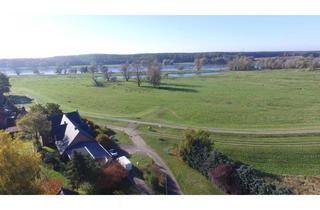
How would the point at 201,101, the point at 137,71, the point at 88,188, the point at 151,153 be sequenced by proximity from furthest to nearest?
the point at 137,71 < the point at 201,101 < the point at 151,153 < the point at 88,188

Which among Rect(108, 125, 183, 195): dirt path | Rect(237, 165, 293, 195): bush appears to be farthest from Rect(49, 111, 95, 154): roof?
Rect(237, 165, 293, 195): bush

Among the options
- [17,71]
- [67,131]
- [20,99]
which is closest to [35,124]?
[67,131]

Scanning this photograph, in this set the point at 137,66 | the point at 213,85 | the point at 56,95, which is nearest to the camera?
the point at 56,95

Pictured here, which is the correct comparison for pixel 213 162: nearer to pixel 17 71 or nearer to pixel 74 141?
pixel 74 141

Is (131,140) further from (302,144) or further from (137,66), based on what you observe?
(137,66)

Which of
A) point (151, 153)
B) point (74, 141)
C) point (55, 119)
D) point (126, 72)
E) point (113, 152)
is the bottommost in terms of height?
point (151, 153)

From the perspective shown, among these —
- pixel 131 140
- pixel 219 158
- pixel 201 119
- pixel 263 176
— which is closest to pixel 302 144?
pixel 263 176

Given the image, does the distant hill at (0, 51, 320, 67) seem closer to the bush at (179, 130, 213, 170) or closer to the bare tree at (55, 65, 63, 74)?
the bare tree at (55, 65, 63, 74)
